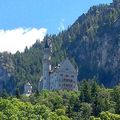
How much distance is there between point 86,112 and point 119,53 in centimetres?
11202

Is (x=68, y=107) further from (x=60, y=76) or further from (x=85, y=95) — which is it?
(x=60, y=76)

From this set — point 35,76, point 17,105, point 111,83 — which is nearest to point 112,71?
point 111,83

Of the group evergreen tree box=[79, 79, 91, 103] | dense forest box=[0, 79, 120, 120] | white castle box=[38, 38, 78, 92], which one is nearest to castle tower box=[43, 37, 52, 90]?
white castle box=[38, 38, 78, 92]

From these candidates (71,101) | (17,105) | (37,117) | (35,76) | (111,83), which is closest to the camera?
(37,117)

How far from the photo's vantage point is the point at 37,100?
278 ft

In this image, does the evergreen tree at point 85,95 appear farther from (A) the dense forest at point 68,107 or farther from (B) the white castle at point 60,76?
(B) the white castle at point 60,76

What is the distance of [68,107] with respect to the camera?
74.4 metres

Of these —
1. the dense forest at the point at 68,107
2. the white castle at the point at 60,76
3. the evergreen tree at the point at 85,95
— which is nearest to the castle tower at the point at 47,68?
the white castle at the point at 60,76

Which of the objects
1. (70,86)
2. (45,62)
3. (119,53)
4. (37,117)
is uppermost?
(119,53)

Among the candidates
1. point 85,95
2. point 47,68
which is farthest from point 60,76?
point 85,95

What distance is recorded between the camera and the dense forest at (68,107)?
63344 millimetres

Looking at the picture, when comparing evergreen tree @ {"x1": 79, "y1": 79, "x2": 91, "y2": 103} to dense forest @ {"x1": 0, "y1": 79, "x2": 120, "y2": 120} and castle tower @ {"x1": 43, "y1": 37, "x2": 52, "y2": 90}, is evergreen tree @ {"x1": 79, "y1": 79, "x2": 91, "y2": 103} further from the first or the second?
castle tower @ {"x1": 43, "y1": 37, "x2": 52, "y2": 90}

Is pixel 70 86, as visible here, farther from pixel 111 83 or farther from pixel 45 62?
pixel 111 83

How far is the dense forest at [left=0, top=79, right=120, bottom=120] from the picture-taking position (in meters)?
63.3
